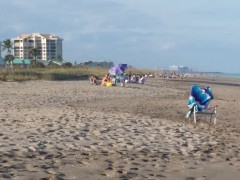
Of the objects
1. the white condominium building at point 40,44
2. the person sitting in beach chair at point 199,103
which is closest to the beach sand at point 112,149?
the person sitting in beach chair at point 199,103

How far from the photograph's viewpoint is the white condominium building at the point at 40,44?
134 m

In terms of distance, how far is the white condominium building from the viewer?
133750 millimetres

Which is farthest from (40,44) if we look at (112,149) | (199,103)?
(112,149)

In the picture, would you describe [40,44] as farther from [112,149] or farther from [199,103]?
[112,149]

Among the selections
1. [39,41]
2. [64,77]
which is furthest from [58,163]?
[39,41]

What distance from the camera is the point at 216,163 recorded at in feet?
20.5

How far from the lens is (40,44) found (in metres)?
138

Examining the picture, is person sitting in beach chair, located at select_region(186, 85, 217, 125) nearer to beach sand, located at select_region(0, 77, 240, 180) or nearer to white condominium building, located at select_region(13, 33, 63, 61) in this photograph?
beach sand, located at select_region(0, 77, 240, 180)

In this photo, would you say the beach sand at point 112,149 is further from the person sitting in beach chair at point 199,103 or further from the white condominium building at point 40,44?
the white condominium building at point 40,44

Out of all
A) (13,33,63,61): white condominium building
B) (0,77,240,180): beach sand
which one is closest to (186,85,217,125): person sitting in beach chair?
(0,77,240,180): beach sand

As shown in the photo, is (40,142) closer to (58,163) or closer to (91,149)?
(91,149)

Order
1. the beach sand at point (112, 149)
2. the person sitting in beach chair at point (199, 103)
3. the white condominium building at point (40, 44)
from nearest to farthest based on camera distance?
the beach sand at point (112, 149) → the person sitting in beach chair at point (199, 103) → the white condominium building at point (40, 44)

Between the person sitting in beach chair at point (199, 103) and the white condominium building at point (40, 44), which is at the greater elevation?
the white condominium building at point (40, 44)

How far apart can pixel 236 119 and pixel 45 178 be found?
982 centimetres
